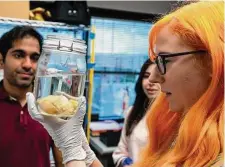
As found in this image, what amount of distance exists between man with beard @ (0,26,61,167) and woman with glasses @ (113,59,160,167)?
630mm

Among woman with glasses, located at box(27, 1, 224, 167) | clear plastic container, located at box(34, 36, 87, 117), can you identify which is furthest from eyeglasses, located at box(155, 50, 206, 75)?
clear plastic container, located at box(34, 36, 87, 117)

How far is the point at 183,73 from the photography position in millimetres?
803

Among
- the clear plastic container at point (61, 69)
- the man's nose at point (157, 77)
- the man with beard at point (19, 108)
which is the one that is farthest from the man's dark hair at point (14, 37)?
the man's nose at point (157, 77)

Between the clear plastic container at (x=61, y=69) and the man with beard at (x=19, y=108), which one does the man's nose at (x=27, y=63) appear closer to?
the man with beard at (x=19, y=108)

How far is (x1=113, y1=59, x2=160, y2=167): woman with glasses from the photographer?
1.91 meters

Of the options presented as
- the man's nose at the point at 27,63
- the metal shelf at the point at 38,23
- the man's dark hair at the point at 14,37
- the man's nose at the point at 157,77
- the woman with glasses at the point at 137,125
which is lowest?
the woman with glasses at the point at 137,125

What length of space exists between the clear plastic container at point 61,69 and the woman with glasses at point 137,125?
3.16ft

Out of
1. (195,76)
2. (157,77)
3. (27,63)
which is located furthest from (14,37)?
(195,76)

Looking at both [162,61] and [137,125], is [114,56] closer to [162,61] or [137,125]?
[137,125]

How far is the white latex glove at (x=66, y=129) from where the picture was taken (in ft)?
3.09

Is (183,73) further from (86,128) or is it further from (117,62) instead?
(117,62)

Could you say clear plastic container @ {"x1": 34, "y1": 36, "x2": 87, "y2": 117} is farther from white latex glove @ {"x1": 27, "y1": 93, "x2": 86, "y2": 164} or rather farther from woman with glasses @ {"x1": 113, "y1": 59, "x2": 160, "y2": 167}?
woman with glasses @ {"x1": 113, "y1": 59, "x2": 160, "y2": 167}

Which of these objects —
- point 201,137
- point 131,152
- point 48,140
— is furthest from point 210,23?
point 131,152

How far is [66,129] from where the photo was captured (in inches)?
37.8
